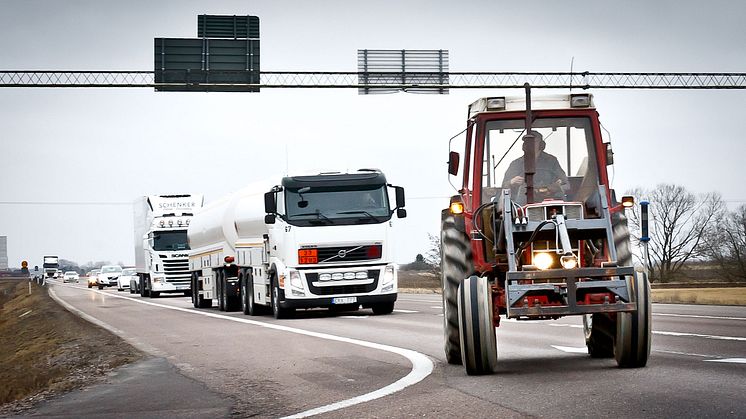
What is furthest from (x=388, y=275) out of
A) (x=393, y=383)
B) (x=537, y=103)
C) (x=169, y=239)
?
(x=169, y=239)

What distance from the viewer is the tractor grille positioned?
1238 centimetres

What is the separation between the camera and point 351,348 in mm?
17172

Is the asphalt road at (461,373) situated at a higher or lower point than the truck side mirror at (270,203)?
lower

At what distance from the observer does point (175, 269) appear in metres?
54.3

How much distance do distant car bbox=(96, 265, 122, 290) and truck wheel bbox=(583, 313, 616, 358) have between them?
→ 8228 centimetres

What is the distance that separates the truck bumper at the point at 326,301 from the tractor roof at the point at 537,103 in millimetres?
15426

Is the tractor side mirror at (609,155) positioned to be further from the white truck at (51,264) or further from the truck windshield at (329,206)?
the white truck at (51,264)

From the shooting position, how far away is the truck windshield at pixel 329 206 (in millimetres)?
28297

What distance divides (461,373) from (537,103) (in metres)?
3.15

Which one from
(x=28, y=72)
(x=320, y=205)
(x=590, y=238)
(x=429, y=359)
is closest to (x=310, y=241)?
(x=320, y=205)

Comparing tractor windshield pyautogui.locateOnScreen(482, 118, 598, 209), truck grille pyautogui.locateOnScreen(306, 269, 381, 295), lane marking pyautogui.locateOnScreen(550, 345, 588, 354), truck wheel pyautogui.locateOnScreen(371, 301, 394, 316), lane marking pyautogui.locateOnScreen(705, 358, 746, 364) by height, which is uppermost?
tractor windshield pyautogui.locateOnScreen(482, 118, 598, 209)

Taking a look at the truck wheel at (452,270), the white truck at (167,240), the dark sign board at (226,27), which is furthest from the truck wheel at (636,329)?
the white truck at (167,240)

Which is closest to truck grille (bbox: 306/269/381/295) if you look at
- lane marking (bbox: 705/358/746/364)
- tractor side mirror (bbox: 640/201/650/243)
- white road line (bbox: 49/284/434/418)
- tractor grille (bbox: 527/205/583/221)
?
white road line (bbox: 49/284/434/418)

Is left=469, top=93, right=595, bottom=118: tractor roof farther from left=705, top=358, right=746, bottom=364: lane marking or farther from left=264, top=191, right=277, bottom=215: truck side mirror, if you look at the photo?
left=264, top=191, right=277, bottom=215: truck side mirror
